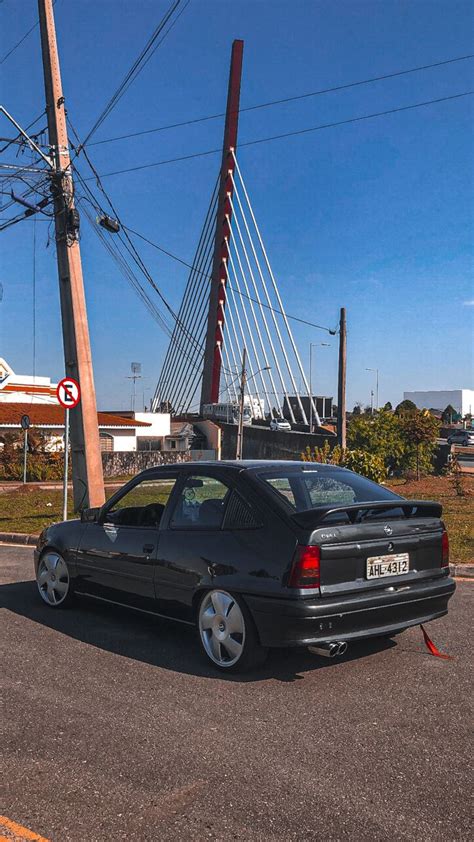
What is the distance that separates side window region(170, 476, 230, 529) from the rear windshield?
0.39m

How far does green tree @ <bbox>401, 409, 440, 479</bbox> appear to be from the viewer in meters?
26.8

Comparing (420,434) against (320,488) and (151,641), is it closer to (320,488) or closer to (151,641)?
(320,488)

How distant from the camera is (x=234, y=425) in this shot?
198ft

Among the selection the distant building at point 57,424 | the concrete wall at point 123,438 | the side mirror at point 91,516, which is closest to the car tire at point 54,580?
the side mirror at point 91,516

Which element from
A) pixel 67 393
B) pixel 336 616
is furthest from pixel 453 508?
pixel 336 616

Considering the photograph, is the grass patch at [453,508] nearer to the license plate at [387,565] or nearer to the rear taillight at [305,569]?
the license plate at [387,565]

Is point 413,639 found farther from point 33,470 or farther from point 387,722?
point 33,470

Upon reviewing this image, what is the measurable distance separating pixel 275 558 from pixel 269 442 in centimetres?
4319

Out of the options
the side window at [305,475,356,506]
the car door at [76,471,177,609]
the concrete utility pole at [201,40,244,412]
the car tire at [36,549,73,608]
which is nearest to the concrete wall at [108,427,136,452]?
the concrete utility pole at [201,40,244,412]

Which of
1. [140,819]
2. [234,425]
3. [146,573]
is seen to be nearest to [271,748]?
[140,819]

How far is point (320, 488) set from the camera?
18.7ft

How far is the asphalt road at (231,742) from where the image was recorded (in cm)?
320

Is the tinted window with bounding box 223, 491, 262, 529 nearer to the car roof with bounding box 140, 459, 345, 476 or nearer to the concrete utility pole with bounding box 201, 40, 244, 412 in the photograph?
the car roof with bounding box 140, 459, 345, 476

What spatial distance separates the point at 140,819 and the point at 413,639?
3.30 meters
